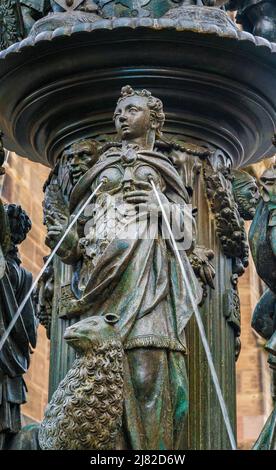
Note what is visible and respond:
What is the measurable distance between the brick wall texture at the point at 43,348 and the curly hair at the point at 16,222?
30.8 ft

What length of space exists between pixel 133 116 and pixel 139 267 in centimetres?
111

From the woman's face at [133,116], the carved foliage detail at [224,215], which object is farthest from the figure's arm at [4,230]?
the carved foliage detail at [224,215]

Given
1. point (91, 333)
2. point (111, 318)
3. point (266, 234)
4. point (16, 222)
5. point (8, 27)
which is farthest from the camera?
point (8, 27)

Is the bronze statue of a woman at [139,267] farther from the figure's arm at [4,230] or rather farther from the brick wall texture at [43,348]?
the brick wall texture at [43,348]

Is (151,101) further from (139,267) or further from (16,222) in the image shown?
(16,222)

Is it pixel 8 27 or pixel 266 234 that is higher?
pixel 8 27

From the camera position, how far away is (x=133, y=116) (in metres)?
11.0

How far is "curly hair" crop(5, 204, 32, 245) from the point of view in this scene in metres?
12.0

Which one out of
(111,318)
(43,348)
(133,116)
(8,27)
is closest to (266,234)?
(133,116)

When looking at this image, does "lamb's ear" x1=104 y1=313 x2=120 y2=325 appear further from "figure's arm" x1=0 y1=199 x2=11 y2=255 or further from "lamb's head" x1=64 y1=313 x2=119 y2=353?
"figure's arm" x1=0 y1=199 x2=11 y2=255

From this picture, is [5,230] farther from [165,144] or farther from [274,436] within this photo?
[274,436]

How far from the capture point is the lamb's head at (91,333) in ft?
32.1

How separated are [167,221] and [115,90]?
142 centimetres

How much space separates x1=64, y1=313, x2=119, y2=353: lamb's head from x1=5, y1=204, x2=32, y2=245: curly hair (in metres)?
2.09
